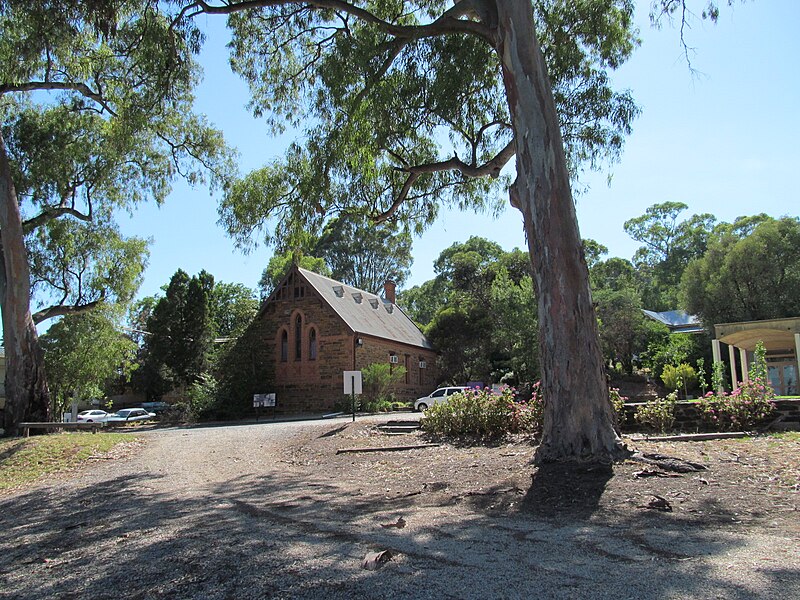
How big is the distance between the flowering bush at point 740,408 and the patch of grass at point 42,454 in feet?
39.6

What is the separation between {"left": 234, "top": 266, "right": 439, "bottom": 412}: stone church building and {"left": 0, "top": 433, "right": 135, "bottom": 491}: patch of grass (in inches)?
617

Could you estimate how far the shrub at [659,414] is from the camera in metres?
11.1

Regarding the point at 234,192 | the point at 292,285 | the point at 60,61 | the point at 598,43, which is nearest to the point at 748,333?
the point at 598,43

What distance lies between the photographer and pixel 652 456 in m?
7.60

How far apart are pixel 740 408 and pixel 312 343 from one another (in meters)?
22.7

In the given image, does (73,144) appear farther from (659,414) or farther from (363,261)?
(363,261)

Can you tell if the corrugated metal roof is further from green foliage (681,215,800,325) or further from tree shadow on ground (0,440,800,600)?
tree shadow on ground (0,440,800,600)

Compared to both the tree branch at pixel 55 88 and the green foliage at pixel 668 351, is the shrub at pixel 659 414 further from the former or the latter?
the green foliage at pixel 668 351

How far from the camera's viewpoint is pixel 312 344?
101 ft

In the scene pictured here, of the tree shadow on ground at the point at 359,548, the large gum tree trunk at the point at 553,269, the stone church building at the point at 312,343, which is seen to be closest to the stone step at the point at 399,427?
the large gum tree trunk at the point at 553,269

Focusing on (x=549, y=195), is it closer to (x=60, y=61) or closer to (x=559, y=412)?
(x=559, y=412)

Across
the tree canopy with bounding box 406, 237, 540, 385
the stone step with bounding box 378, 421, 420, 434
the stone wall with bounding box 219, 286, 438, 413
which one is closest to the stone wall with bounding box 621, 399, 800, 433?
the stone step with bounding box 378, 421, 420, 434

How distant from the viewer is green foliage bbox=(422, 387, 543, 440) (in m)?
11.6

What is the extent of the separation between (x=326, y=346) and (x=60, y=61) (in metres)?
17.7
